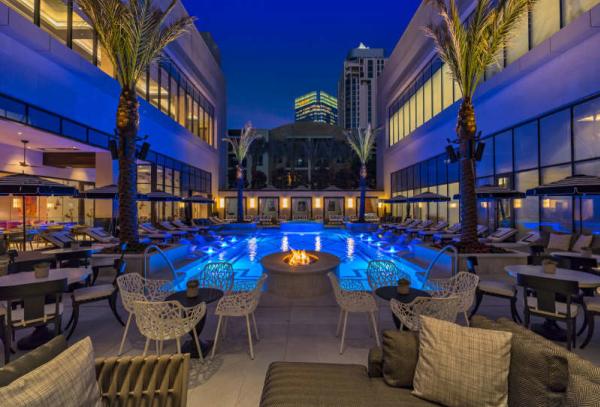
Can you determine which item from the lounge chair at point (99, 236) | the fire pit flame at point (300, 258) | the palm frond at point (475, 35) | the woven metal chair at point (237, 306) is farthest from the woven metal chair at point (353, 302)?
the lounge chair at point (99, 236)

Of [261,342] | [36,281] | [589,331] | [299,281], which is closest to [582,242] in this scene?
[589,331]

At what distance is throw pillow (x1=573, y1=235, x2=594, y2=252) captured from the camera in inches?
298

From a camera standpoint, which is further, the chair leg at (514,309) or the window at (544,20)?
the window at (544,20)

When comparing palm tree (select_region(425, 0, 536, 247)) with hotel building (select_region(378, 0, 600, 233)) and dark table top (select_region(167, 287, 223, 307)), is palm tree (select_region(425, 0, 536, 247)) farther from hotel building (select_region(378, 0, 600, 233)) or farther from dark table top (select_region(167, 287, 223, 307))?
dark table top (select_region(167, 287, 223, 307))

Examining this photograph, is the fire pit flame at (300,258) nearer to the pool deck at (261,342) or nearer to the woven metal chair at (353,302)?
the pool deck at (261,342)

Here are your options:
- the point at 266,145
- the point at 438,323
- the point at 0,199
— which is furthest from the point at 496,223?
the point at 266,145

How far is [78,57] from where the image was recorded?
10.3 m

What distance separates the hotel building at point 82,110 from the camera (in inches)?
338

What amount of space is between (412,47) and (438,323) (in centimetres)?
2335

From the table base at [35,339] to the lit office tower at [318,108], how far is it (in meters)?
159

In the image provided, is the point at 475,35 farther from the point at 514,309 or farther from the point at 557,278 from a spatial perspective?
the point at 514,309

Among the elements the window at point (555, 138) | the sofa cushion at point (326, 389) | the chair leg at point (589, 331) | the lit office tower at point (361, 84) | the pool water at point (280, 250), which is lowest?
the pool water at point (280, 250)

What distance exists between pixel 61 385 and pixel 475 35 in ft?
33.5

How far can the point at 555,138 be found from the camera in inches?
383
